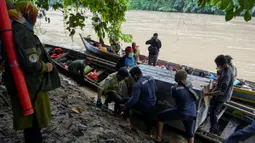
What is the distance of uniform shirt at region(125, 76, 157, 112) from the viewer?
14.1ft

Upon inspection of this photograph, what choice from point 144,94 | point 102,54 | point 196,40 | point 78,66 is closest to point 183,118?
point 144,94

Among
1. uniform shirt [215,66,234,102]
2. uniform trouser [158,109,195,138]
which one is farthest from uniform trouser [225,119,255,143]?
uniform shirt [215,66,234,102]

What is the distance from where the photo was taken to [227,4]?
1.60 m

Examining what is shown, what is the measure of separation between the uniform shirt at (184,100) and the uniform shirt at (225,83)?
1.03 meters

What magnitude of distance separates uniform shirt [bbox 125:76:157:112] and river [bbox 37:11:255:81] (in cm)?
849

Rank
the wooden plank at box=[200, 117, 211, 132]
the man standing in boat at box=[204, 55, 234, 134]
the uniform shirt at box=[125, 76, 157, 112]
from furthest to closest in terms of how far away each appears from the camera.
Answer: the wooden plank at box=[200, 117, 211, 132] → the man standing in boat at box=[204, 55, 234, 134] → the uniform shirt at box=[125, 76, 157, 112]

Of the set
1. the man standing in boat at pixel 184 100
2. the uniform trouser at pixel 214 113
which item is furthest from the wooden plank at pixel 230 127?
the man standing in boat at pixel 184 100

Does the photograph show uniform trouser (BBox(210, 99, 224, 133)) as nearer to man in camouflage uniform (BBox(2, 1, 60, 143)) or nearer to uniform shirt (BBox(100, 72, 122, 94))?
uniform shirt (BBox(100, 72, 122, 94))

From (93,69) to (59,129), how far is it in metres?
5.83

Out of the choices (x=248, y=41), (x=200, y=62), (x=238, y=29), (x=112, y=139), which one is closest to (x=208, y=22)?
(x=238, y=29)

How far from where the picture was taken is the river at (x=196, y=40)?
15883mm

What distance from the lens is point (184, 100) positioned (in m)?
3.83

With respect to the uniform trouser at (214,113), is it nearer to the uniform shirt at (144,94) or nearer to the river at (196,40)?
the uniform shirt at (144,94)

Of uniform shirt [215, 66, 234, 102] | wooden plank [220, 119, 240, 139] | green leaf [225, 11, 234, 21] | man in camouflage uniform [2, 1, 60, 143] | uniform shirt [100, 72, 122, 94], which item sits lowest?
wooden plank [220, 119, 240, 139]
